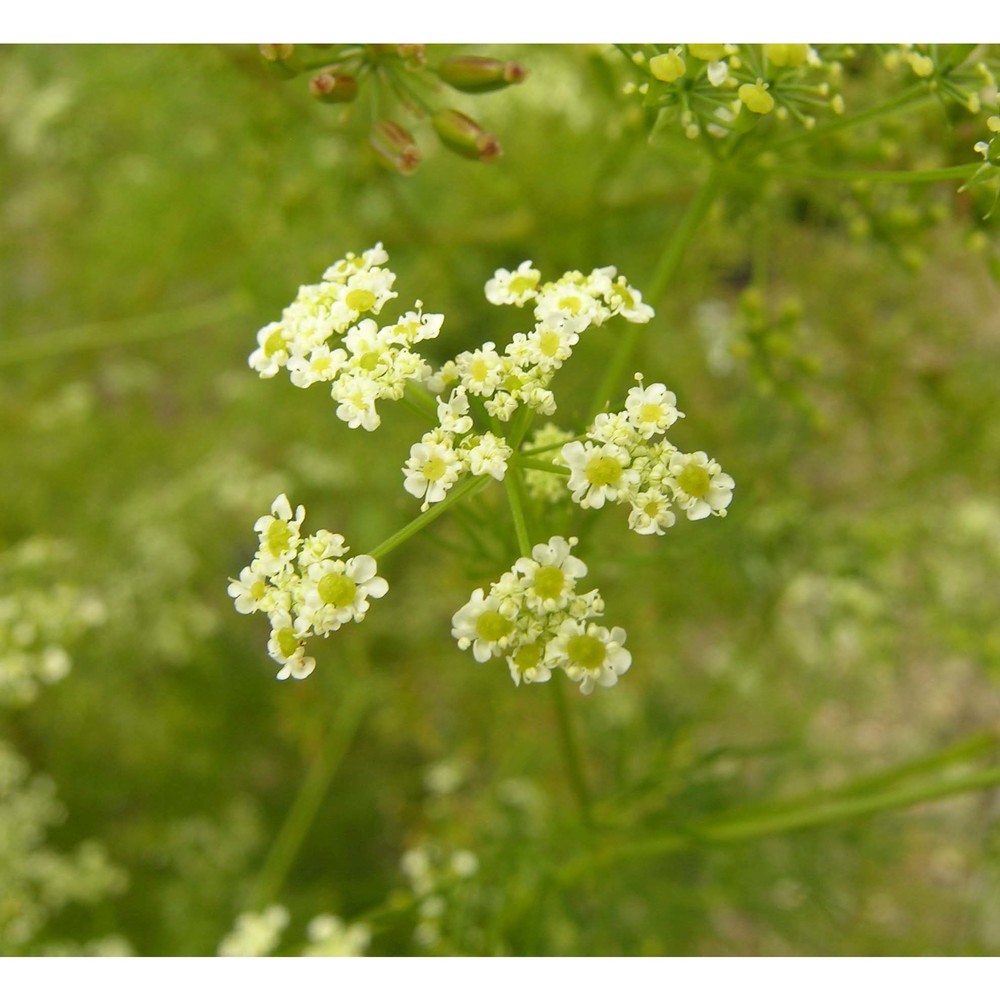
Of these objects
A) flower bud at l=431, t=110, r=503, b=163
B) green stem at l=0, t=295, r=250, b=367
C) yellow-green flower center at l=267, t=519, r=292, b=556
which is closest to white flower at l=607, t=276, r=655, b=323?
flower bud at l=431, t=110, r=503, b=163

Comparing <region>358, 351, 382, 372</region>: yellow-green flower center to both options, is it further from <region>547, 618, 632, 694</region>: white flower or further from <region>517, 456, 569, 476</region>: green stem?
<region>547, 618, 632, 694</region>: white flower

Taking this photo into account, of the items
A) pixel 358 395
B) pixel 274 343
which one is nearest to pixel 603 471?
pixel 358 395

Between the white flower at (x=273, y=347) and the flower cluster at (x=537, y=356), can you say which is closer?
the flower cluster at (x=537, y=356)

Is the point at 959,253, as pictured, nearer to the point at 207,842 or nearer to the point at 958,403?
the point at 958,403

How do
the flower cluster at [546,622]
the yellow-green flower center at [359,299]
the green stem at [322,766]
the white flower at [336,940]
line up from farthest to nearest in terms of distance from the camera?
1. the green stem at [322,766]
2. the white flower at [336,940]
3. the yellow-green flower center at [359,299]
4. the flower cluster at [546,622]

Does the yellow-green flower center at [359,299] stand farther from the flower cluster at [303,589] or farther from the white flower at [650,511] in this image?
the white flower at [650,511]

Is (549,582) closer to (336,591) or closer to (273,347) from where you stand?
(336,591)

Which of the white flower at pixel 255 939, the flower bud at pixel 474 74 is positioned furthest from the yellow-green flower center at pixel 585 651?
the white flower at pixel 255 939

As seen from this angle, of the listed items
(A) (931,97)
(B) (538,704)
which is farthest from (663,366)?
(A) (931,97)
